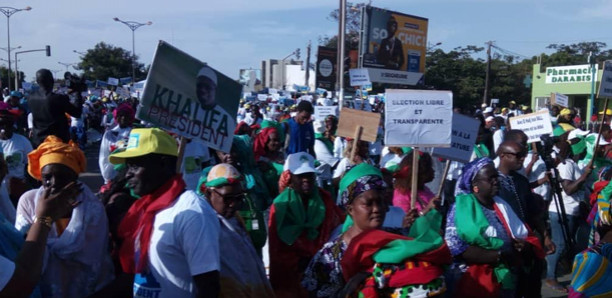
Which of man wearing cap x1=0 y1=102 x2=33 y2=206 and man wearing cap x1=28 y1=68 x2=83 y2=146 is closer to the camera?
man wearing cap x1=0 y1=102 x2=33 y2=206

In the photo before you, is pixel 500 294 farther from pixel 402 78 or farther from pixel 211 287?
pixel 402 78

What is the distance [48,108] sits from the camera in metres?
7.05

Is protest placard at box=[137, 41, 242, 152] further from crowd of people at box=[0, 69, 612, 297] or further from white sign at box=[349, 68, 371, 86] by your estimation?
white sign at box=[349, 68, 371, 86]

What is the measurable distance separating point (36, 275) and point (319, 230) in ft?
7.89

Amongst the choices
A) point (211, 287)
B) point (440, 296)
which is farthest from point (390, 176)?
point (211, 287)

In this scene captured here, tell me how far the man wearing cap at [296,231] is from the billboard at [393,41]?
24715 millimetres

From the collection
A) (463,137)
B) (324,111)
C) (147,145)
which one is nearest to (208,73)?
(147,145)

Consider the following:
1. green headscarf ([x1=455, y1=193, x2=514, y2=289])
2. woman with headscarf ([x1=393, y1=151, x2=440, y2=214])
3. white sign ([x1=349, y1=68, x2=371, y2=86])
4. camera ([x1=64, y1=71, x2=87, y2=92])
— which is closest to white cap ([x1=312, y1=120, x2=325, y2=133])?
camera ([x1=64, y1=71, x2=87, y2=92])

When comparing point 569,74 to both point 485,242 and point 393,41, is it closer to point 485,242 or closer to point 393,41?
point 393,41

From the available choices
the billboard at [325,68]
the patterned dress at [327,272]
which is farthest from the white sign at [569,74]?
the patterned dress at [327,272]

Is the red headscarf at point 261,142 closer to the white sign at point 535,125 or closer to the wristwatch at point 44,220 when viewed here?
the white sign at point 535,125

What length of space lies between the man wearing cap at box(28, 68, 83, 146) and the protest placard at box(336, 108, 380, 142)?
9.70 feet

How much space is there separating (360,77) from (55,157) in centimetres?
1443

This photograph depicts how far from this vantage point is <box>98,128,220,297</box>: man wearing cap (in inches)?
103
